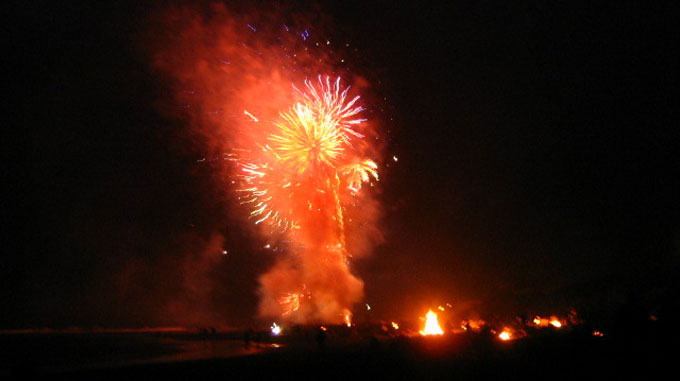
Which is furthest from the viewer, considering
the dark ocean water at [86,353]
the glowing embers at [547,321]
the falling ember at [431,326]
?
the glowing embers at [547,321]

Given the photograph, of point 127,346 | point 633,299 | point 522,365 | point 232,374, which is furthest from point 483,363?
point 127,346

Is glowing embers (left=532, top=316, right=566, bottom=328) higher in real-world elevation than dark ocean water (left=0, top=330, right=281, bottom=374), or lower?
higher

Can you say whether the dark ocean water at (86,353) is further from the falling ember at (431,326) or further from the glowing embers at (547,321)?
the glowing embers at (547,321)

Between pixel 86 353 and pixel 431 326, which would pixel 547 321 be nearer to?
pixel 431 326

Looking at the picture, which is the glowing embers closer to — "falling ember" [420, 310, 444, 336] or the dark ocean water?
"falling ember" [420, 310, 444, 336]

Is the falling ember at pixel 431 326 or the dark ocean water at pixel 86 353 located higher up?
the falling ember at pixel 431 326

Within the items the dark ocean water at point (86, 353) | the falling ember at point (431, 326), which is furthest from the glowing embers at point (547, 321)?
the dark ocean water at point (86, 353)

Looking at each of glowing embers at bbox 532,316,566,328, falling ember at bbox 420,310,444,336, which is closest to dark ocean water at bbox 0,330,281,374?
falling ember at bbox 420,310,444,336

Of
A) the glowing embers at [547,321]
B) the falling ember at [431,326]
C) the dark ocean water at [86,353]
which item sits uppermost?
the glowing embers at [547,321]

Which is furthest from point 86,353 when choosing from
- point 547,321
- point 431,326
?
point 547,321

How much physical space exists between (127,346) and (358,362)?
14123 millimetres

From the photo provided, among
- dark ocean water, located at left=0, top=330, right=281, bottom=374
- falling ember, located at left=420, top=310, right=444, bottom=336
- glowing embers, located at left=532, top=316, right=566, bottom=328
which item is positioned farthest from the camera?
glowing embers, located at left=532, top=316, right=566, bottom=328

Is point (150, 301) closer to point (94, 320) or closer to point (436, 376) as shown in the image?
point (94, 320)

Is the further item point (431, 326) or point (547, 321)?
point (547, 321)
